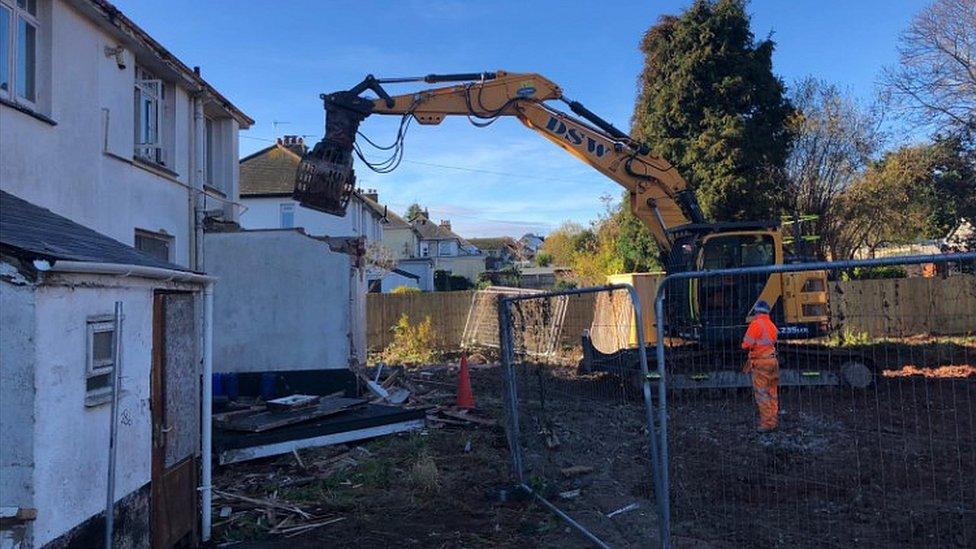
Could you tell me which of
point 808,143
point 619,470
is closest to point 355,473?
point 619,470

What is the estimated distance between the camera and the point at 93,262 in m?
4.12

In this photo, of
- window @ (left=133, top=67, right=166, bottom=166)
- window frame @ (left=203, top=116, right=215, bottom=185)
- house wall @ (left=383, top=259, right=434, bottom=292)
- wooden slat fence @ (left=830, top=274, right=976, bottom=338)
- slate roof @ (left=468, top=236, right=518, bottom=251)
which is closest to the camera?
wooden slat fence @ (left=830, top=274, right=976, bottom=338)

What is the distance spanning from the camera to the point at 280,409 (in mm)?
9453

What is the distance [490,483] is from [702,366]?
12.7 feet

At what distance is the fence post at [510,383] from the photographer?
23.4 ft

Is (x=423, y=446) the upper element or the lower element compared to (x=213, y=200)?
lower

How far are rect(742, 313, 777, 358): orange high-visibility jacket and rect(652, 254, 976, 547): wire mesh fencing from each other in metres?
0.02

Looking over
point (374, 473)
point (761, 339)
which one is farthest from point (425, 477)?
point (761, 339)

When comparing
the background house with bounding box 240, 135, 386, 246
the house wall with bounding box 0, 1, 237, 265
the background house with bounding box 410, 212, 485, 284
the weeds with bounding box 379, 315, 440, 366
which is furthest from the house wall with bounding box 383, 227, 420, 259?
the house wall with bounding box 0, 1, 237, 265

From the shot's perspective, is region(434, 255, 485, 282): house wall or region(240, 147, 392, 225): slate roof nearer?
region(240, 147, 392, 225): slate roof

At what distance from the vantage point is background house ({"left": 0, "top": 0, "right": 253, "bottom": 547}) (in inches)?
144

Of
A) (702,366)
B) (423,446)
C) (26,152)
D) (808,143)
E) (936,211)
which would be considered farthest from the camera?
(808,143)

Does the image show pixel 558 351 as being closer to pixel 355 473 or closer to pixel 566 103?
pixel 566 103

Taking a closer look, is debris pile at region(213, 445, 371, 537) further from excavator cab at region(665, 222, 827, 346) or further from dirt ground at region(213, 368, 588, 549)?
excavator cab at region(665, 222, 827, 346)
